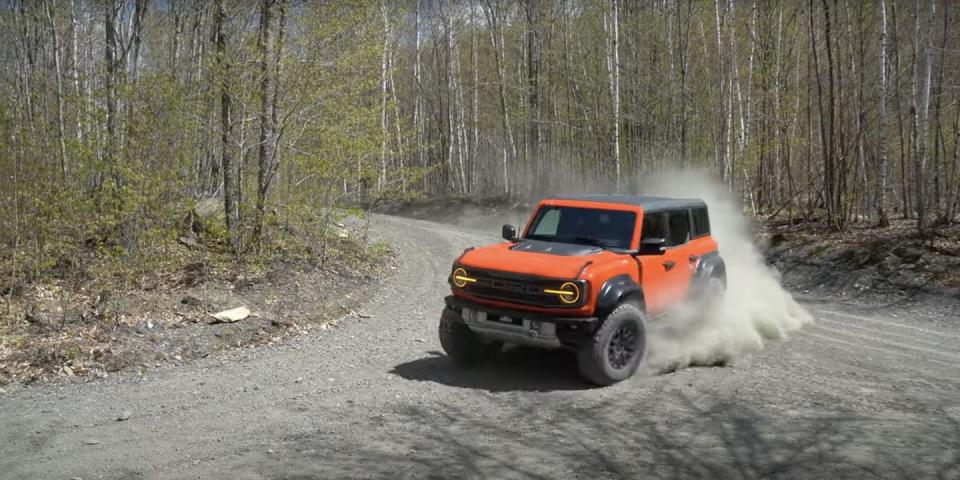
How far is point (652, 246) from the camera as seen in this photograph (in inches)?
306

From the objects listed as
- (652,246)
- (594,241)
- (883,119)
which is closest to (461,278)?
(594,241)

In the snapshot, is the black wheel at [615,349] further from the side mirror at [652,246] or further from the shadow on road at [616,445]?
the side mirror at [652,246]

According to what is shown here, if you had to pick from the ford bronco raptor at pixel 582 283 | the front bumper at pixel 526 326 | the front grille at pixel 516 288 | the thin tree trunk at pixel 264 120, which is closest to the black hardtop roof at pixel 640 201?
the ford bronco raptor at pixel 582 283

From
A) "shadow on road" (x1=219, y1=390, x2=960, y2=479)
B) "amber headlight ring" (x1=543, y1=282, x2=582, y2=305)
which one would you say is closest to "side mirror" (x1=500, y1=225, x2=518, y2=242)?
"amber headlight ring" (x1=543, y1=282, x2=582, y2=305)

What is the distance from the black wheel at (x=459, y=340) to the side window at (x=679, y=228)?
266 centimetres

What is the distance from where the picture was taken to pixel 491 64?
132 ft

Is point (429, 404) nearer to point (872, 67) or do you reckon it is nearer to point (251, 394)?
Result: point (251, 394)

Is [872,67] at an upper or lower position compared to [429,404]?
upper

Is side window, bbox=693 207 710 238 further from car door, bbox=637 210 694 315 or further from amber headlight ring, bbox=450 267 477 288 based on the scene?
amber headlight ring, bbox=450 267 477 288

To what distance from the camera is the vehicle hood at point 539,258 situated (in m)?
7.09

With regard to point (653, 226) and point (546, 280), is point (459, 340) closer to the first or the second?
point (546, 280)

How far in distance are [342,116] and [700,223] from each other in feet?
26.8

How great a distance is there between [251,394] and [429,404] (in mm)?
2046

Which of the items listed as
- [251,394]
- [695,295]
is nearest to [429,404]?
[251,394]
